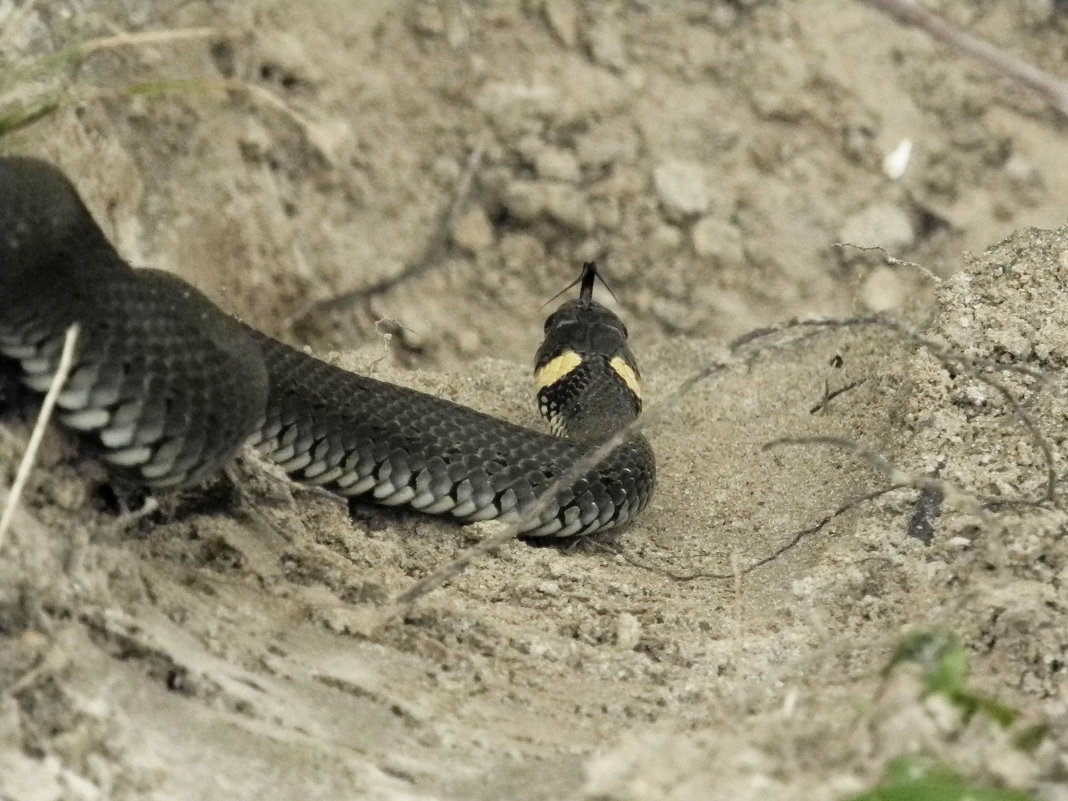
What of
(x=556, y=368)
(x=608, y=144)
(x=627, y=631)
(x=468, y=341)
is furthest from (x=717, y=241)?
(x=627, y=631)

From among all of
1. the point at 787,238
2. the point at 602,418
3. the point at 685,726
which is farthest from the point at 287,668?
the point at 787,238

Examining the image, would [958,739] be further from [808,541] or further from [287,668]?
[808,541]

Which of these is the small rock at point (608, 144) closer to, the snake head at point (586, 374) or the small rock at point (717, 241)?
the small rock at point (717, 241)

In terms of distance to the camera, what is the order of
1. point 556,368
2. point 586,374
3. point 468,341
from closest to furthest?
1. point 586,374
2. point 556,368
3. point 468,341

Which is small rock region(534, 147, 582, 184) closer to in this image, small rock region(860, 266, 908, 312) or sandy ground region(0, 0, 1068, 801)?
sandy ground region(0, 0, 1068, 801)

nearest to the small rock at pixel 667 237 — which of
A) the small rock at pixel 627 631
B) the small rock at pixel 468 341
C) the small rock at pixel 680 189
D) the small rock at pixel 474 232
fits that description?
the small rock at pixel 680 189

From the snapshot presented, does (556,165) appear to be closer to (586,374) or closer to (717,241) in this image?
(717,241)
